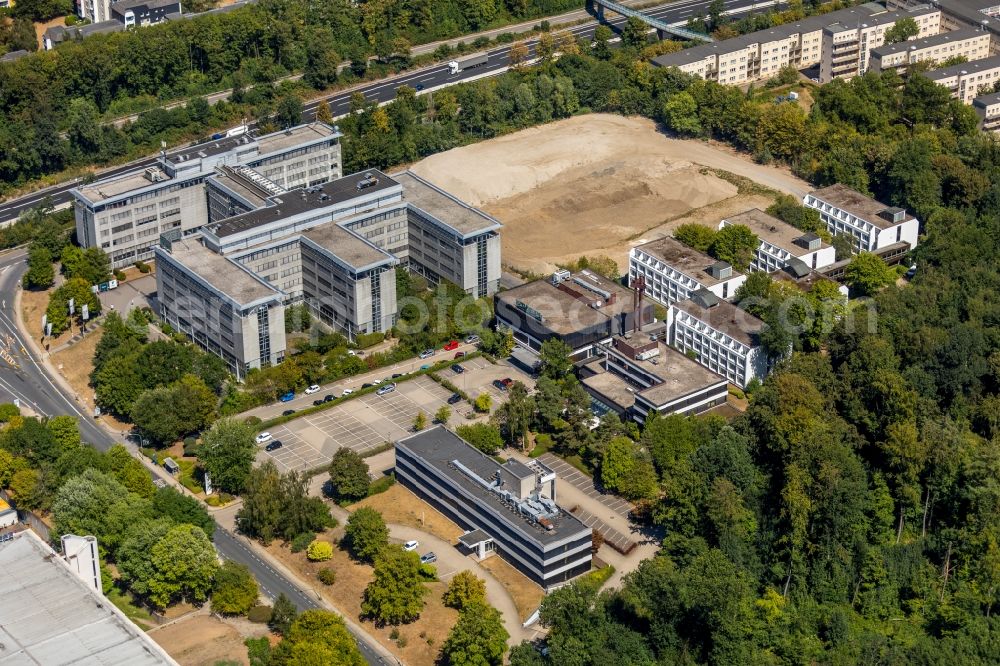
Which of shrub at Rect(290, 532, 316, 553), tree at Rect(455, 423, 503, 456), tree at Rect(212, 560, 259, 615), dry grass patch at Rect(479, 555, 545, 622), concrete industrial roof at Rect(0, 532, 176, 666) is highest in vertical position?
concrete industrial roof at Rect(0, 532, 176, 666)

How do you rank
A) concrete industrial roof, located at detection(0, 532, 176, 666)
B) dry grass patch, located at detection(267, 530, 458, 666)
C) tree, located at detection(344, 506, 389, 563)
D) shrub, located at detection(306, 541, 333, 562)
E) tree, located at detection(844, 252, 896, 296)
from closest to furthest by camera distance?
concrete industrial roof, located at detection(0, 532, 176, 666) < dry grass patch, located at detection(267, 530, 458, 666) < tree, located at detection(344, 506, 389, 563) < shrub, located at detection(306, 541, 333, 562) < tree, located at detection(844, 252, 896, 296)

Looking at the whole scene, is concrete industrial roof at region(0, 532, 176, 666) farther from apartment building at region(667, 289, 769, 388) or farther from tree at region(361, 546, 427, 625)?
apartment building at region(667, 289, 769, 388)

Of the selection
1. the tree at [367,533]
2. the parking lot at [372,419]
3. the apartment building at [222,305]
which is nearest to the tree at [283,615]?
the tree at [367,533]

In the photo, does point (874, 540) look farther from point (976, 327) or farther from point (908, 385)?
point (976, 327)

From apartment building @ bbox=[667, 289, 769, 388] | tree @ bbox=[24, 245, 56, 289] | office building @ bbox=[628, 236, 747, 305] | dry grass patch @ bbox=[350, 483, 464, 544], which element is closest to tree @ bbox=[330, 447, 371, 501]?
dry grass patch @ bbox=[350, 483, 464, 544]

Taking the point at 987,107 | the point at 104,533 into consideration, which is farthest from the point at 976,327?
the point at 104,533

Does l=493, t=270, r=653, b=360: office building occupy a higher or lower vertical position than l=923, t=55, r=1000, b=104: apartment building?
lower

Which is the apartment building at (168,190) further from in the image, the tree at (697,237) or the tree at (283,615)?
the tree at (283,615)
